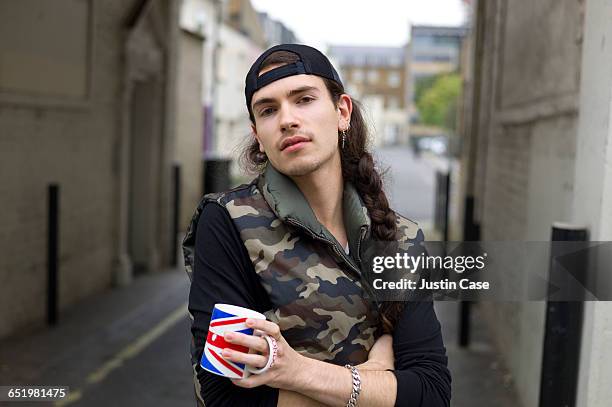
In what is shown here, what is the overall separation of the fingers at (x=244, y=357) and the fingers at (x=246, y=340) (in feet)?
0.06

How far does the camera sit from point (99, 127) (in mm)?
8961

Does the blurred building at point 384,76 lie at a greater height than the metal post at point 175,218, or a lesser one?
greater

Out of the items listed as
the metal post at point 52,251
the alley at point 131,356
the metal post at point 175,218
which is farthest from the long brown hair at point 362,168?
the metal post at point 175,218

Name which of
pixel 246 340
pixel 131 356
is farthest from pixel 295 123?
pixel 131 356

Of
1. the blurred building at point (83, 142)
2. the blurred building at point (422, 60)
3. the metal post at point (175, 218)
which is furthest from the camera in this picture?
the blurred building at point (422, 60)

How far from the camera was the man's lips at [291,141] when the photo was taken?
2113 millimetres

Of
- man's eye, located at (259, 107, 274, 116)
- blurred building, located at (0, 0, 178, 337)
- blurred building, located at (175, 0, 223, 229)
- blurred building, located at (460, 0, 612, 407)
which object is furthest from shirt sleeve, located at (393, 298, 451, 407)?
blurred building, located at (175, 0, 223, 229)

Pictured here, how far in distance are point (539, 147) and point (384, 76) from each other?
118m

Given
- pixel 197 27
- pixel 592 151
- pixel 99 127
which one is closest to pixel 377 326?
pixel 592 151

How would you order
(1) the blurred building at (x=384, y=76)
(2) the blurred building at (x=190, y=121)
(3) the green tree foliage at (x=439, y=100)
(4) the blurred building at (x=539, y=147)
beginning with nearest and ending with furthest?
(4) the blurred building at (x=539, y=147) < (2) the blurred building at (x=190, y=121) < (3) the green tree foliage at (x=439, y=100) < (1) the blurred building at (x=384, y=76)

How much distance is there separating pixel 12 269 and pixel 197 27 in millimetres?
19055

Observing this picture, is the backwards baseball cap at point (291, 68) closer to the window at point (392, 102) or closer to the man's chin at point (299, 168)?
the man's chin at point (299, 168)

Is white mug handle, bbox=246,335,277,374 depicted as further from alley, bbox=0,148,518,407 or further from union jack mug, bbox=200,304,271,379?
alley, bbox=0,148,518,407

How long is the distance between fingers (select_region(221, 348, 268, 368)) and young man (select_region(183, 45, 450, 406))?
2 centimetres
